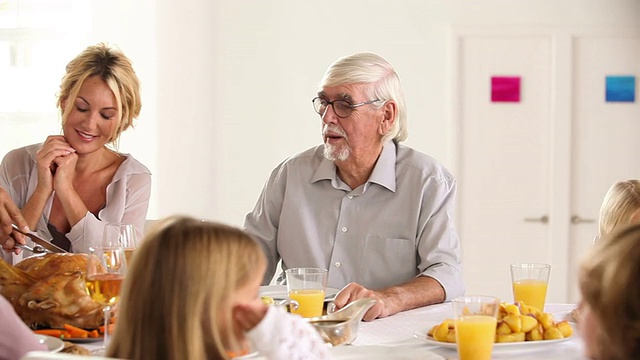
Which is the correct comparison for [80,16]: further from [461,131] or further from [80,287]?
[80,287]

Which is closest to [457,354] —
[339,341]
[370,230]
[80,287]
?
[339,341]

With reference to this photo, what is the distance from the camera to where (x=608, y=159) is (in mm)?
5477

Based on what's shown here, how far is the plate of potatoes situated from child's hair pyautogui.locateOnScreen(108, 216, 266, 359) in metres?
0.77

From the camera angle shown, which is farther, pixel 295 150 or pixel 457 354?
pixel 295 150

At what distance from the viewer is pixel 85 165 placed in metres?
3.23

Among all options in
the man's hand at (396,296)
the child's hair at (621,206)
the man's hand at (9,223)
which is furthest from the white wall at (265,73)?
the child's hair at (621,206)

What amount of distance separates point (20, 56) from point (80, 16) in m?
0.38

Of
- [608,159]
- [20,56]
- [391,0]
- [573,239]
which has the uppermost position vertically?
[391,0]

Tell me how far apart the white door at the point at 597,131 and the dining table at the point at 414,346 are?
10.3 ft

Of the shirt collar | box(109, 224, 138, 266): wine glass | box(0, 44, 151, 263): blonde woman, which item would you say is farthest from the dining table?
box(0, 44, 151, 263): blonde woman

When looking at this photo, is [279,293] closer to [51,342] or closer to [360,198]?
[360,198]

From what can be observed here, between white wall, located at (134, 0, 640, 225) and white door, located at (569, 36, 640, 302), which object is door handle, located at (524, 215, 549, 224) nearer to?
white door, located at (569, 36, 640, 302)

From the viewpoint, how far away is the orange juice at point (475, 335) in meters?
1.87

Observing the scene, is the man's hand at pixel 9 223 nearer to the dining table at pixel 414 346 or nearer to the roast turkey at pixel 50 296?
the roast turkey at pixel 50 296
